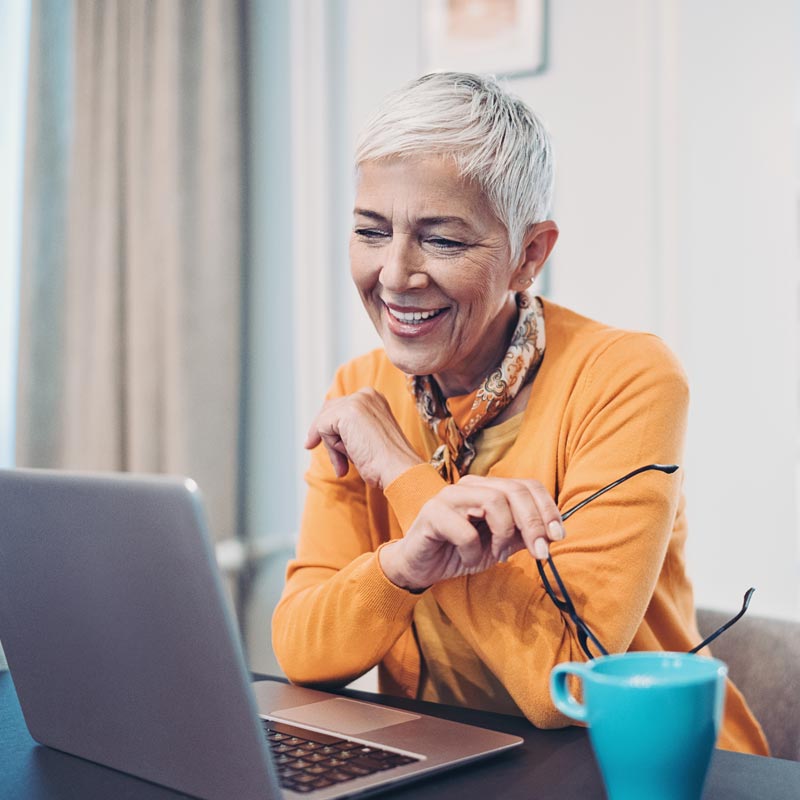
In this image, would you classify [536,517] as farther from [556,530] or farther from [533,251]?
[533,251]

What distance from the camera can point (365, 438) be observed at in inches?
50.3

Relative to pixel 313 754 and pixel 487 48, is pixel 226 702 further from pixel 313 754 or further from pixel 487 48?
pixel 487 48

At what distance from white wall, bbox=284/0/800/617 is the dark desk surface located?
1336 millimetres

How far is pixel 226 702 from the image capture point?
737 millimetres

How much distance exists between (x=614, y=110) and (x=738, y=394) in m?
0.65

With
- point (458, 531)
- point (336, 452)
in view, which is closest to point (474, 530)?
point (458, 531)

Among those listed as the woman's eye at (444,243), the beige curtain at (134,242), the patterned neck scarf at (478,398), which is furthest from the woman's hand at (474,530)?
the beige curtain at (134,242)

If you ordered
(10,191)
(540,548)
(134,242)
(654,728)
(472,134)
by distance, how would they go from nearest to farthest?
(654,728) → (540,548) → (472,134) → (10,191) → (134,242)

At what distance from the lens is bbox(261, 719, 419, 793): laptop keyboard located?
813 millimetres

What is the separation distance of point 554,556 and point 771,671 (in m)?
0.39

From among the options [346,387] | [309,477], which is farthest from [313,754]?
[346,387]

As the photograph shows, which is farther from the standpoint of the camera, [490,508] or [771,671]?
[771,671]

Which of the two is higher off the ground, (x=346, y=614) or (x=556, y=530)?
(x=556, y=530)

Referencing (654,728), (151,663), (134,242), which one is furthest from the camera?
(134,242)
